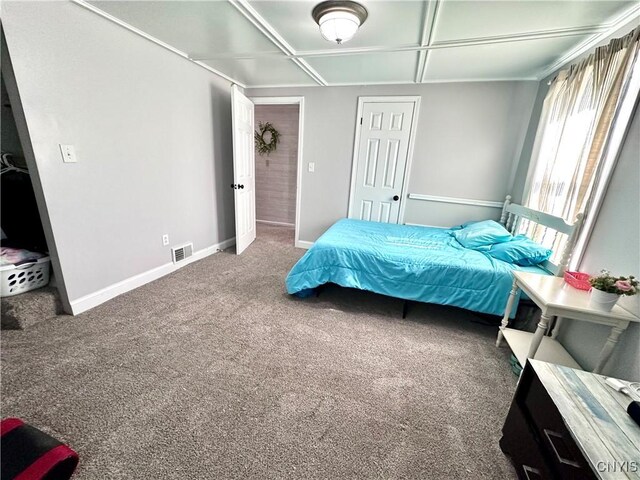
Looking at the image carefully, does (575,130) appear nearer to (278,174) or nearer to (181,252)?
(181,252)

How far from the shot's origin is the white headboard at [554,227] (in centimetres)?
178

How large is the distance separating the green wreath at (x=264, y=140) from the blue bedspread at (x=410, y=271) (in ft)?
9.98

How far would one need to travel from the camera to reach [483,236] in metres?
2.45

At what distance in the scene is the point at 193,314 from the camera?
7.12 feet

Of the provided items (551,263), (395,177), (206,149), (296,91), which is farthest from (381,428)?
(296,91)

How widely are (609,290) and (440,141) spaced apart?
2435 mm

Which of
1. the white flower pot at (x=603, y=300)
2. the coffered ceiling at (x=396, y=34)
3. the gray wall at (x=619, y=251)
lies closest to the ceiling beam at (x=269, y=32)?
the coffered ceiling at (x=396, y=34)

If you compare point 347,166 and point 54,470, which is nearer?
point 54,470

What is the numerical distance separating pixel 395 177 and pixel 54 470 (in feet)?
11.9

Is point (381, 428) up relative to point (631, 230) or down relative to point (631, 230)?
down

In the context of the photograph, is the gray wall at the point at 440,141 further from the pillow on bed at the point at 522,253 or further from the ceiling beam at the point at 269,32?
the pillow on bed at the point at 522,253

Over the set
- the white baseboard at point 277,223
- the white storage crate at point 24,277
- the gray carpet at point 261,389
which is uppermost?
the white storage crate at point 24,277

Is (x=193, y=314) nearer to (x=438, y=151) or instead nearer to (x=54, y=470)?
(x=54, y=470)

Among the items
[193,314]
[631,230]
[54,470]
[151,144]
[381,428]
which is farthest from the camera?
[151,144]
